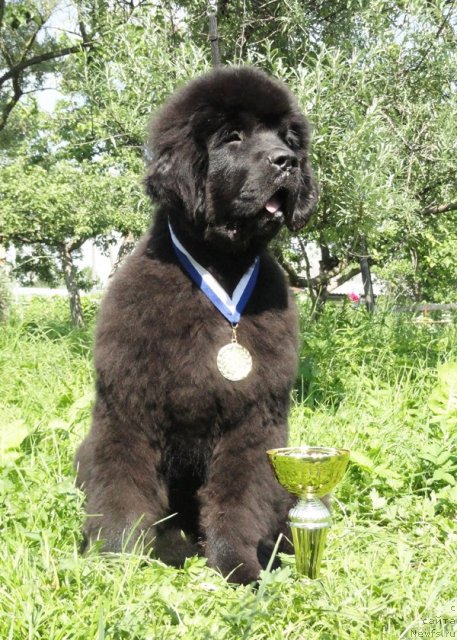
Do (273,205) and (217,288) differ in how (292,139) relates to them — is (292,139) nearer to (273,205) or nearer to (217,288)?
(273,205)

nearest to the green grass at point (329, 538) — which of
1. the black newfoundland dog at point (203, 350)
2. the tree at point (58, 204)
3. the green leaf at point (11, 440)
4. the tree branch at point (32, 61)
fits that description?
the green leaf at point (11, 440)

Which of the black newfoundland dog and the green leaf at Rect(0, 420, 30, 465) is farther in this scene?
the green leaf at Rect(0, 420, 30, 465)

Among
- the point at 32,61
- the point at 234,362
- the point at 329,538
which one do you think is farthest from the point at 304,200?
the point at 32,61

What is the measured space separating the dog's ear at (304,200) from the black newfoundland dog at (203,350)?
0.25 ft

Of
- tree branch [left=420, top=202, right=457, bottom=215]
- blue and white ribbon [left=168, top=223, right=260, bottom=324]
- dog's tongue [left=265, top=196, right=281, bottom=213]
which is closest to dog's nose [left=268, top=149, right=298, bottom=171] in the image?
dog's tongue [left=265, top=196, right=281, bottom=213]

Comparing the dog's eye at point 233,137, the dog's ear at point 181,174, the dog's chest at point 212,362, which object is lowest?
the dog's chest at point 212,362

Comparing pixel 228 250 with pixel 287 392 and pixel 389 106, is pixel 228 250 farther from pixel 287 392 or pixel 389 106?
pixel 389 106

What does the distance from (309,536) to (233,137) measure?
1.48 m

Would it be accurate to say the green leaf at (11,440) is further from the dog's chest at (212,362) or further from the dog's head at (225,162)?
the dog's head at (225,162)

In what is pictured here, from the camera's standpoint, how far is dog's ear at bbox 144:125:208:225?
2529 mm

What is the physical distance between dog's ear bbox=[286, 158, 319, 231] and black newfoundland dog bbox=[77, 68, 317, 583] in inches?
3.0

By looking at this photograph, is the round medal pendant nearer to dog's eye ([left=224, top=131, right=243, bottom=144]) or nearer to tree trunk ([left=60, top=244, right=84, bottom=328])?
dog's eye ([left=224, top=131, right=243, bottom=144])

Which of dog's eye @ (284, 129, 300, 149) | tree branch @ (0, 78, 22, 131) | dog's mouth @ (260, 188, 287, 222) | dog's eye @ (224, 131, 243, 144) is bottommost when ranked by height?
dog's mouth @ (260, 188, 287, 222)

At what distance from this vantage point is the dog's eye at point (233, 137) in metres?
2.59
